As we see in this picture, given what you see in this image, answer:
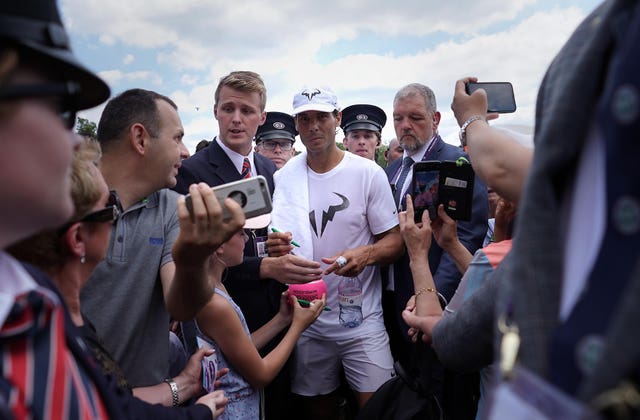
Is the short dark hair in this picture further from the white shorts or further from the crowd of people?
the white shorts

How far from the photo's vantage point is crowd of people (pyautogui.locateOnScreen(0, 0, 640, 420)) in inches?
22.5

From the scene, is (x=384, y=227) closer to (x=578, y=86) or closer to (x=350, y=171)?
(x=350, y=171)

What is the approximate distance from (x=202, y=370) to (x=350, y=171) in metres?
1.76

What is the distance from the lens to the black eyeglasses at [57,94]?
70cm

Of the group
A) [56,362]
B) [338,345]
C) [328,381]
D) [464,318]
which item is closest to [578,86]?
[464,318]

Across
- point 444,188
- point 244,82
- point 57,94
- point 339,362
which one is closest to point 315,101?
point 244,82

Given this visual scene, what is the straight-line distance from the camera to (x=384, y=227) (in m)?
3.15

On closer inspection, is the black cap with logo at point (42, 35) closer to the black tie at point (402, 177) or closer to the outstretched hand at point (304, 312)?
the outstretched hand at point (304, 312)

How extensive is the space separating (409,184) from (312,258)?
3.52 ft

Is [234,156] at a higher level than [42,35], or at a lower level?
lower

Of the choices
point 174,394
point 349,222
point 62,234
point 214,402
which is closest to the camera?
point 62,234

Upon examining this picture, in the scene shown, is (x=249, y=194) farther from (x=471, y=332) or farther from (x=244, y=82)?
(x=244, y=82)

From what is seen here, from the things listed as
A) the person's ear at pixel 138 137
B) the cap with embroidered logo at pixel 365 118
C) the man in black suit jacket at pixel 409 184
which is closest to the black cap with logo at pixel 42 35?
the person's ear at pixel 138 137

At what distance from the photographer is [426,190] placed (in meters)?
2.57
